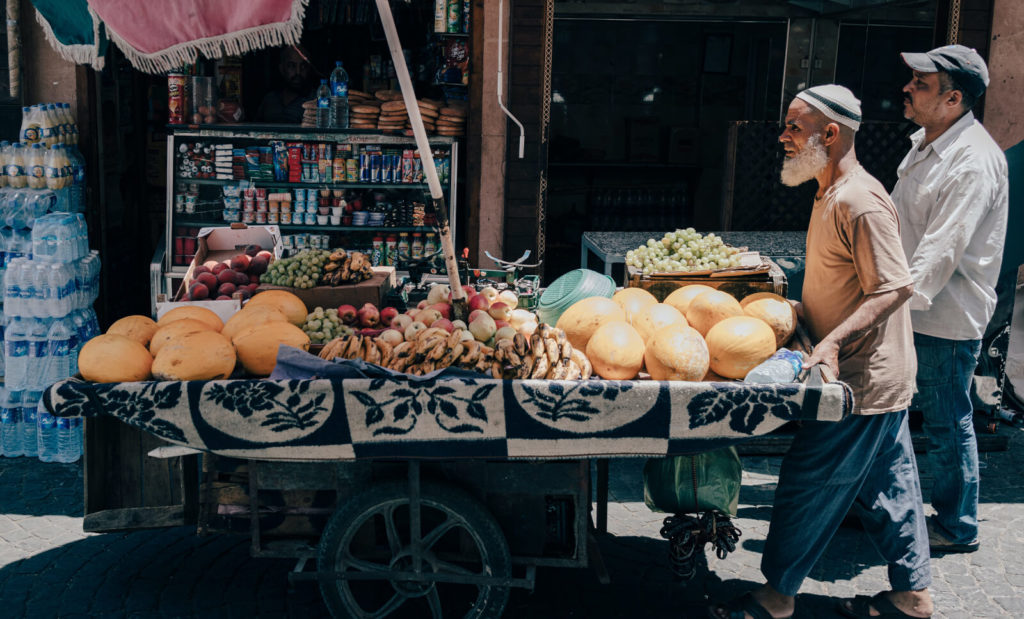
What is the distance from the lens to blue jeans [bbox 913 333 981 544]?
4207 millimetres

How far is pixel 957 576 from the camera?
13.6ft

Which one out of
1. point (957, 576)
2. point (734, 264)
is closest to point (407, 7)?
point (734, 264)

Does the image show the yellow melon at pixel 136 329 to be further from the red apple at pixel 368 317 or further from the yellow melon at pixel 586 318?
the yellow melon at pixel 586 318

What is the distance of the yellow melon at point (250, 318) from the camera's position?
12.2 ft

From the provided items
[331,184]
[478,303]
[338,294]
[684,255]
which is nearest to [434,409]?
[478,303]

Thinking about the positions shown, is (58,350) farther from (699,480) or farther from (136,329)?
(699,480)

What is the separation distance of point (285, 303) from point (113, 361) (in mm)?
898

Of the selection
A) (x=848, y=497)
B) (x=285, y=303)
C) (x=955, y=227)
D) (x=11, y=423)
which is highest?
(x=955, y=227)

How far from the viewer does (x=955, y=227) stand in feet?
13.2

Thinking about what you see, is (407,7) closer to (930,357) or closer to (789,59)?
(789,59)

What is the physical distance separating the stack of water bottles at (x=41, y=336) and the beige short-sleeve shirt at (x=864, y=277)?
161 inches

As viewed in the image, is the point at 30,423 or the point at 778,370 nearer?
the point at 778,370

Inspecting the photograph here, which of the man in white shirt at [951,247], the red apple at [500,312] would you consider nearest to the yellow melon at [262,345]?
Result: the red apple at [500,312]

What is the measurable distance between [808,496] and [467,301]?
157 centimetres
